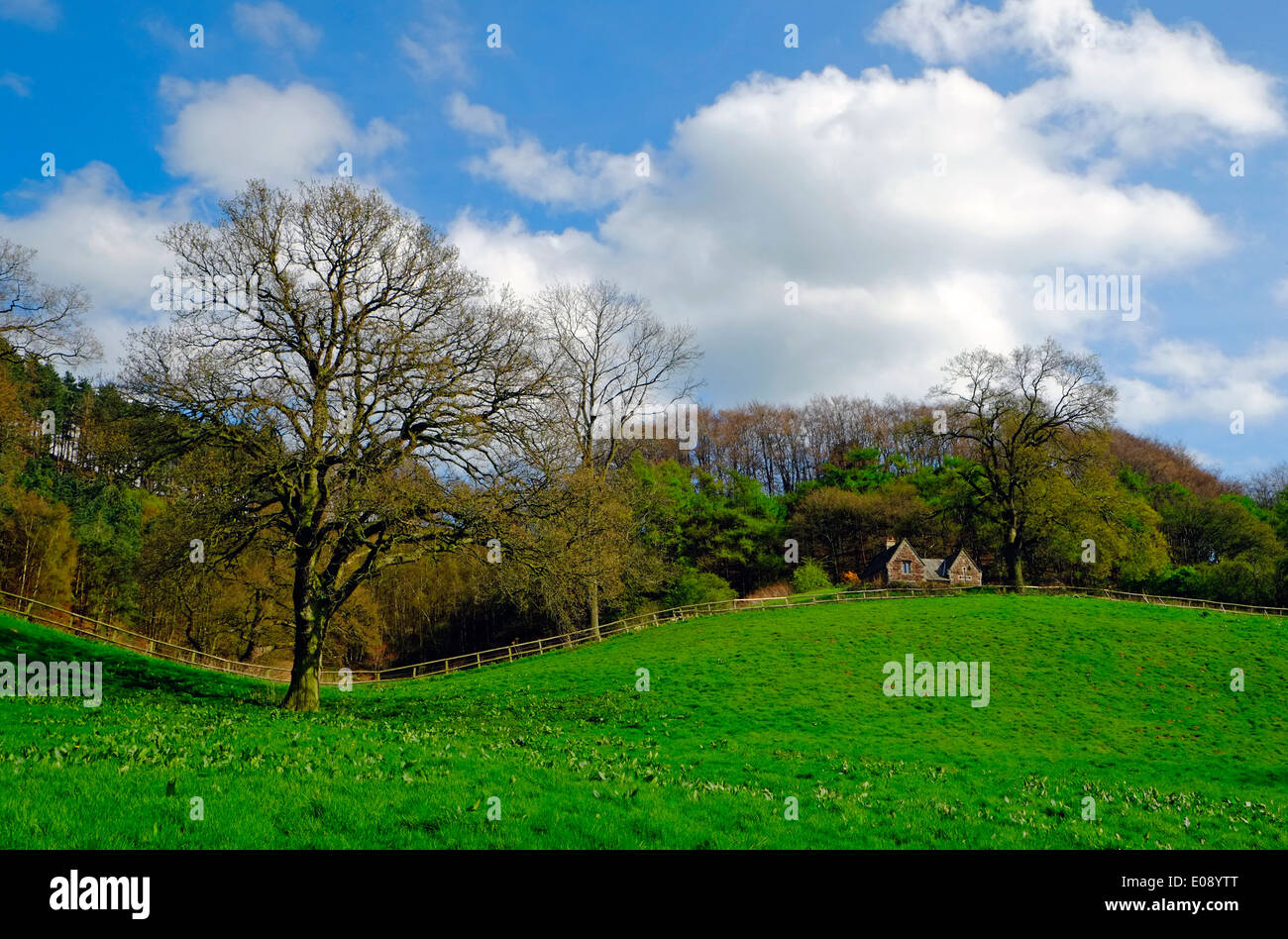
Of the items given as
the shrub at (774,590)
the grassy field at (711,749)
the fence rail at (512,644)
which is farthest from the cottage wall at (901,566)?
the grassy field at (711,749)

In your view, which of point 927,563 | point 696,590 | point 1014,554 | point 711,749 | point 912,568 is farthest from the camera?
point 927,563

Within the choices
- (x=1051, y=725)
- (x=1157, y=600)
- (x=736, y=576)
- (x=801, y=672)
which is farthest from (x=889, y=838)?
(x=736, y=576)

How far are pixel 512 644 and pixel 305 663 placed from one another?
30205 millimetres

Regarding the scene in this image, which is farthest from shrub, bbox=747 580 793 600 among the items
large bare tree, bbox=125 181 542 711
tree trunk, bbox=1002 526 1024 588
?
large bare tree, bbox=125 181 542 711

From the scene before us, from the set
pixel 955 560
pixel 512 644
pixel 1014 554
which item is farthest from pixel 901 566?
pixel 512 644

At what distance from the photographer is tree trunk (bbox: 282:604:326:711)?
70.1ft

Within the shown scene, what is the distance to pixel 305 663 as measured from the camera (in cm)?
2150

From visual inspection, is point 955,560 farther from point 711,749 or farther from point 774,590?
point 711,749

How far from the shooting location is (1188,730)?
2655cm

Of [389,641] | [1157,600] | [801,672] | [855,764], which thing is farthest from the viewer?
[389,641]

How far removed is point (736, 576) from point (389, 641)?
36.4 m

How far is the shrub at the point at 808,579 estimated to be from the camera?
67000mm
